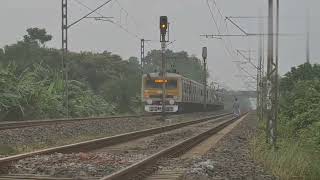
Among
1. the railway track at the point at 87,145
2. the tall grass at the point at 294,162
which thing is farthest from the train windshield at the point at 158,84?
the tall grass at the point at 294,162

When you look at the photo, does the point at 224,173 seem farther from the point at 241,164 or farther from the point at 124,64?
the point at 124,64

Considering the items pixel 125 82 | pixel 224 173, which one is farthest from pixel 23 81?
pixel 125 82

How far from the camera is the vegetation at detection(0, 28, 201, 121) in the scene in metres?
34.2

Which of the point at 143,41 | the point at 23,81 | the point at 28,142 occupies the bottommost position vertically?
the point at 28,142

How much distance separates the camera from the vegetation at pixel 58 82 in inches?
1347

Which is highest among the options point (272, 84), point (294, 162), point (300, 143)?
point (272, 84)

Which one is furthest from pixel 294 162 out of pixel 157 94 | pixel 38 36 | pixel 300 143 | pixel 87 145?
pixel 38 36

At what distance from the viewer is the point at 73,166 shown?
11562 mm

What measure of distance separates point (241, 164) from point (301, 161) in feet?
5.92

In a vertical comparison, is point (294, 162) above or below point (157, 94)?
below

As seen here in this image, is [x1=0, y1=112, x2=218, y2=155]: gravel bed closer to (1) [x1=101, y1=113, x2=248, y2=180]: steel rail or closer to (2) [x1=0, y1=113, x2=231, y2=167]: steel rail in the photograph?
(2) [x1=0, y1=113, x2=231, y2=167]: steel rail

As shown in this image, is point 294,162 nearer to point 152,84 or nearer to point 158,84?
point 158,84

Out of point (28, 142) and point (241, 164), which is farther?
point (28, 142)

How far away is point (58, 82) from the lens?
138 ft
